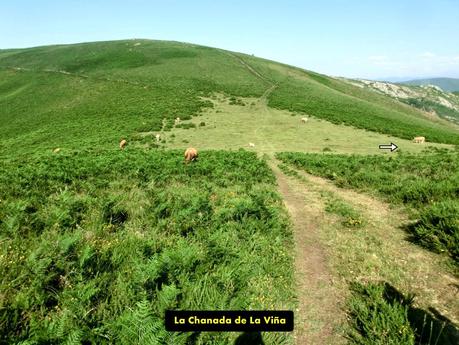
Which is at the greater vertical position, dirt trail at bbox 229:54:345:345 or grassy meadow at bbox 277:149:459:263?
grassy meadow at bbox 277:149:459:263

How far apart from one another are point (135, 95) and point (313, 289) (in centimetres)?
5719

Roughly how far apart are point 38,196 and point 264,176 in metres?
11.6

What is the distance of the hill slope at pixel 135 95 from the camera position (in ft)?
136

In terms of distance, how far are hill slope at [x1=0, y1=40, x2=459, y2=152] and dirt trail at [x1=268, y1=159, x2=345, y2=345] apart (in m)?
28.1

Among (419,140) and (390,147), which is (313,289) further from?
(419,140)

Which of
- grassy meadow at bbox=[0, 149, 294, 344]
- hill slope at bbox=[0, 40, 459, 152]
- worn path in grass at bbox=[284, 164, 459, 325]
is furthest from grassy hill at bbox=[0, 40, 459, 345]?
hill slope at bbox=[0, 40, 459, 152]

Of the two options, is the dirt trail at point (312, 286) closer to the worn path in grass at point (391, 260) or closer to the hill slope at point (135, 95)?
the worn path in grass at point (391, 260)

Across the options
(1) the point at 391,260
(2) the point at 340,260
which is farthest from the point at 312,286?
(1) the point at 391,260

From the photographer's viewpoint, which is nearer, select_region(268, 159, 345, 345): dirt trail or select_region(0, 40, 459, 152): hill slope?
select_region(268, 159, 345, 345): dirt trail

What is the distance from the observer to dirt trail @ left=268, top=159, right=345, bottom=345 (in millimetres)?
5867

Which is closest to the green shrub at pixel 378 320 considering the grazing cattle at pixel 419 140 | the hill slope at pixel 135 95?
the hill slope at pixel 135 95

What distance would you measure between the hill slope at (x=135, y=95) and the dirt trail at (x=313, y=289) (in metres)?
28.1

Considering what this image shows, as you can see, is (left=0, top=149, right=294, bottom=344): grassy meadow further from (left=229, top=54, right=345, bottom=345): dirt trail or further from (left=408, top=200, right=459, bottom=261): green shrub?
(left=408, top=200, right=459, bottom=261): green shrub

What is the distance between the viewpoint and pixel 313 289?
7180 mm
